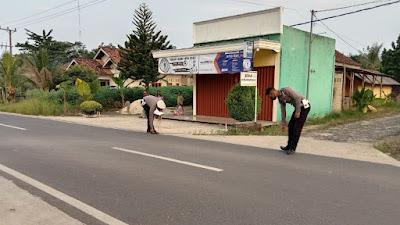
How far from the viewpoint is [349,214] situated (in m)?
3.94

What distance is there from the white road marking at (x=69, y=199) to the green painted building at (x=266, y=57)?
10455 mm

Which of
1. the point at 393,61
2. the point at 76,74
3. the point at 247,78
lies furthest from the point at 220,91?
the point at 393,61

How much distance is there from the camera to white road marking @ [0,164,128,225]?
379 centimetres

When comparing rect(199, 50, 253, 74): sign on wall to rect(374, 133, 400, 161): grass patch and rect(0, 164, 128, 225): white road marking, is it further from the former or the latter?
rect(0, 164, 128, 225): white road marking

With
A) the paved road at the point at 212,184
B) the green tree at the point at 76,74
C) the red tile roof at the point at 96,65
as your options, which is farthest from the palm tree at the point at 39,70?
the paved road at the point at 212,184

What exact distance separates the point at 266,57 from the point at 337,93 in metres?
7.27

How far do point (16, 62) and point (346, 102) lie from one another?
25.6m

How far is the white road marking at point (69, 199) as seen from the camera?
3.79 meters

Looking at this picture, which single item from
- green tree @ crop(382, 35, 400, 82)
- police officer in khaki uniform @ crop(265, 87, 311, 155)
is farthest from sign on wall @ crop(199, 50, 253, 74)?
green tree @ crop(382, 35, 400, 82)

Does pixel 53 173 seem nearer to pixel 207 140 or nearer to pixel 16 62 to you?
pixel 207 140

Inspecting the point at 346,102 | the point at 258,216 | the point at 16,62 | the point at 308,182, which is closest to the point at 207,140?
the point at 308,182

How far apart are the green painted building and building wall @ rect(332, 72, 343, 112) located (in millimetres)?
1099

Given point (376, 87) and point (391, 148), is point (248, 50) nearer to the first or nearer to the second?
point (391, 148)

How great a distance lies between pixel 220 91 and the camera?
670 inches
